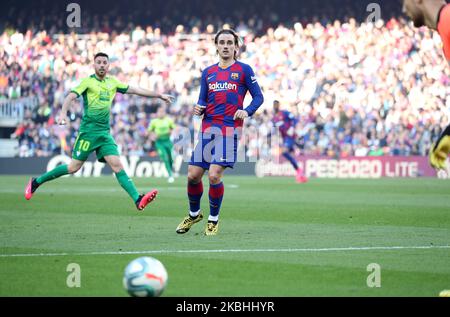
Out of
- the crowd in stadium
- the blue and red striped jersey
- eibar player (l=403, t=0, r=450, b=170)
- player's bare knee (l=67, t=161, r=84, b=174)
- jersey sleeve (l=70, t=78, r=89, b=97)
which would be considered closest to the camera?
eibar player (l=403, t=0, r=450, b=170)

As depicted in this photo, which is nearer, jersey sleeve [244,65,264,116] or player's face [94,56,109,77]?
jersey sleeve [244,65,264,116]

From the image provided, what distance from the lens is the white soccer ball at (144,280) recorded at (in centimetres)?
672

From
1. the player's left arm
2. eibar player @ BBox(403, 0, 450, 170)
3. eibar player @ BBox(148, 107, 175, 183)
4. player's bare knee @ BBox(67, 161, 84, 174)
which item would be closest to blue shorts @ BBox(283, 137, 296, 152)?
eibar player @ BBox(148, 107, 175, 183)

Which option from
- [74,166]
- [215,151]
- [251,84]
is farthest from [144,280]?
[74,166]

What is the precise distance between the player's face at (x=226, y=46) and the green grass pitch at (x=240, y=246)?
226 centimetres

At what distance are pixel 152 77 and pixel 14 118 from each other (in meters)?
5.68

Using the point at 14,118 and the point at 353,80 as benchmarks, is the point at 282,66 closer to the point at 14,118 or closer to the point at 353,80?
the point at 353,80

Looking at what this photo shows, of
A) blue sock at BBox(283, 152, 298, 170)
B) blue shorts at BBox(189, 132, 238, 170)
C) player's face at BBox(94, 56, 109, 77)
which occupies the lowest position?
blue sock at BBox(283, 152, 298, 170)

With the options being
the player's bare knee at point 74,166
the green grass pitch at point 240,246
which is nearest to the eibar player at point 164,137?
the green grass pitch at point 240,246

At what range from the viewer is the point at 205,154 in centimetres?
1154

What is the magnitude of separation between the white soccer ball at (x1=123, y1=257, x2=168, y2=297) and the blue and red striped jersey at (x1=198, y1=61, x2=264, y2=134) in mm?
5024

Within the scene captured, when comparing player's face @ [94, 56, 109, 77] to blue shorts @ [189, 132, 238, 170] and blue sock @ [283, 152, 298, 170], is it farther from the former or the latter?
blue sock @ [283, 152, 298, 170]

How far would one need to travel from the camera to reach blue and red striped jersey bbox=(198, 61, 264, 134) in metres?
11.7

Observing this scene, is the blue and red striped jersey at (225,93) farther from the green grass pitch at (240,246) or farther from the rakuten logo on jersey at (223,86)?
the green grass pitch at (240,246)
